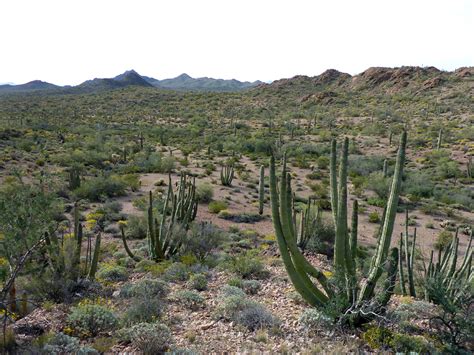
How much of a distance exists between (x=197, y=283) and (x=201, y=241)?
381cm

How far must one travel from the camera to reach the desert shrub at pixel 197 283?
9.93m

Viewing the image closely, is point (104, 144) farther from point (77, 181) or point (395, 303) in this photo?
point (395, 303)

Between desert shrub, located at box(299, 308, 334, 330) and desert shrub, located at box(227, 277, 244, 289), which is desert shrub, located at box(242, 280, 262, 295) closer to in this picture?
desert shrub, located at box(227, 277, 244, 289)

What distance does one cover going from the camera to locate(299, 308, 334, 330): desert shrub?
735 cm

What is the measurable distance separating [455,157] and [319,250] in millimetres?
26909

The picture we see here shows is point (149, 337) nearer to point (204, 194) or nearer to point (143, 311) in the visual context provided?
point (143, 311)

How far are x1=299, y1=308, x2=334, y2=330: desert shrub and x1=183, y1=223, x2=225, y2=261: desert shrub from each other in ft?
18.7

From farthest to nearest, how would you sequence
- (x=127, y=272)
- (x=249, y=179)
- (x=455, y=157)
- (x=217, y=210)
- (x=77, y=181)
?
(x=455, y=157) < (x=249, y=179) < (x=77, y=181) < (x=217, y=210) < (x=127, y=272)

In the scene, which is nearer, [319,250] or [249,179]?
[319,250]

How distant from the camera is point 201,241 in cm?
1375

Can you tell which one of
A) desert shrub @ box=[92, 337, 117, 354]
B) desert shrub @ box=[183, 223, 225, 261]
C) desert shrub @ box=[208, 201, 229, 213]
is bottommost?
desert shrub @ box=[208, 201, 229, 213]

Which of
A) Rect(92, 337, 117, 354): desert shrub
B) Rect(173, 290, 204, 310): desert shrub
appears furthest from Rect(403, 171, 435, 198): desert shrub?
Rect(92, 337, 117, 354): desert shrub

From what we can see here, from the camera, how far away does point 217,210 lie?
21344mm

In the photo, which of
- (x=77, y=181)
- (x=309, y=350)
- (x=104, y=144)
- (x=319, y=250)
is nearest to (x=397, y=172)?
(x=309, y=350)
